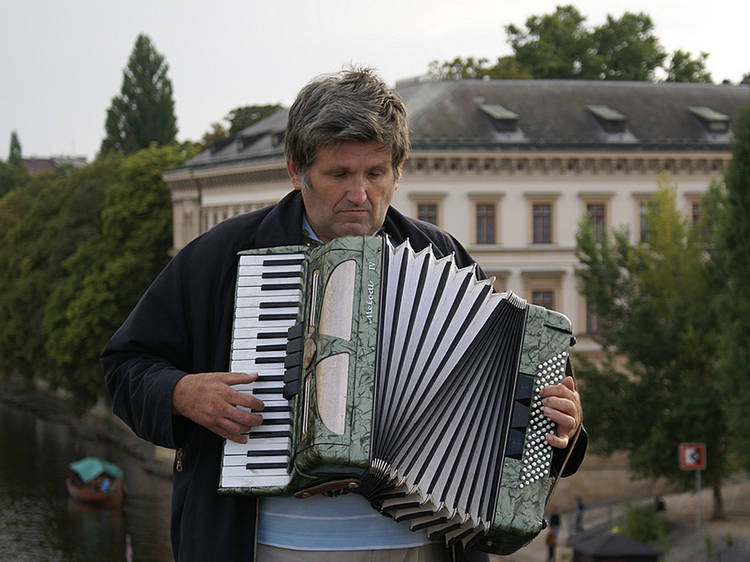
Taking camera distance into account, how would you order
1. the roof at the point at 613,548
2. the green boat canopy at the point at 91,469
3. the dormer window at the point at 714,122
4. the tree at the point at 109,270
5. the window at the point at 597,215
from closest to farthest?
1. the roof at the point at 613,548
2. the green boat canopy at the point at 91,469
3. the window at the point at 597,215
4. the dormer window at the point at 714,122
5. the tree at the point at 109,270

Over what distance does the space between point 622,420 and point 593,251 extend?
185 inches

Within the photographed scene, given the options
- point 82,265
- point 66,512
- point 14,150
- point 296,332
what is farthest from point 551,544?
point 14,150

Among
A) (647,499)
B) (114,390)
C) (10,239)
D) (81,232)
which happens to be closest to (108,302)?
(81,232)

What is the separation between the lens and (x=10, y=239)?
7925cm

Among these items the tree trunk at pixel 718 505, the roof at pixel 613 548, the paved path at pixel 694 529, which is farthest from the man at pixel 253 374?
the tree trunk at pixel 718 505

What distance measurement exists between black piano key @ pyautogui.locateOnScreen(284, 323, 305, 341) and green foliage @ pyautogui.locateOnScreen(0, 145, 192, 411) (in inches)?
2192

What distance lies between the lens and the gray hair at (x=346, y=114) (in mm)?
4828

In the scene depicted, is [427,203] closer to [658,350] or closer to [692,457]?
[658,350]

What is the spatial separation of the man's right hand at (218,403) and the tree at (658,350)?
36569mm

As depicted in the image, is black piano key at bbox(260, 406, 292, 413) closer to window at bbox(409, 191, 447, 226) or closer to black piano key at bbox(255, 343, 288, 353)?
black piano key at bbox(255, 343, 288, 353)

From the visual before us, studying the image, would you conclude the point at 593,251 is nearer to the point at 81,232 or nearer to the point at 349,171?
the point at 81,232

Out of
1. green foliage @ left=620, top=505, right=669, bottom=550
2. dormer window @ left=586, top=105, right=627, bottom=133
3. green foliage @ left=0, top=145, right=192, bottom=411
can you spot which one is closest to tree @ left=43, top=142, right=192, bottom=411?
green foliage @ left=0, top=145, right=192, bottom=411

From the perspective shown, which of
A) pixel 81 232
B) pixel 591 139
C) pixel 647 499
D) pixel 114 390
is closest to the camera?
pixel 114 390

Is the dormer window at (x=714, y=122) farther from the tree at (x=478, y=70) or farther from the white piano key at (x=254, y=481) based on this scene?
the white piano key at (x=254, y=481)
